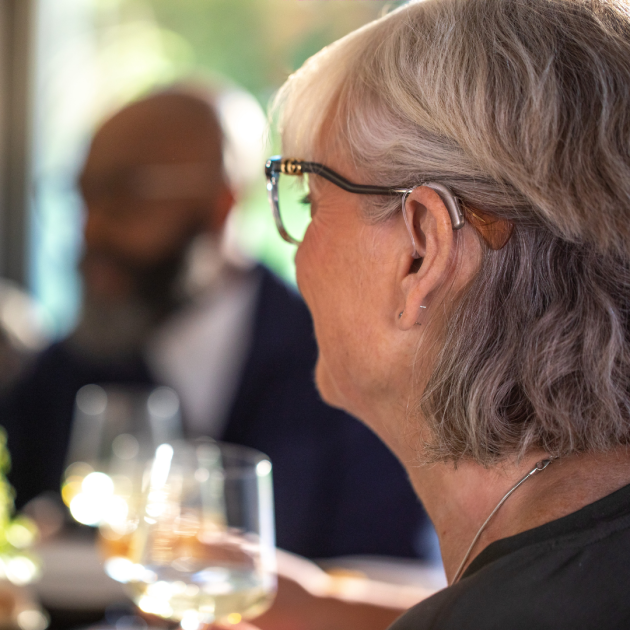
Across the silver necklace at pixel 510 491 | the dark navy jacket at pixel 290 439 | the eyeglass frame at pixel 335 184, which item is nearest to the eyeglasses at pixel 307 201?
the eyeglass frame at pixel 335 184

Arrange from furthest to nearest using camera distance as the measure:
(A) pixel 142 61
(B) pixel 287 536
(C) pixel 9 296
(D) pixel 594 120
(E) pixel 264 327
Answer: (A) pixel 142 61 < (C) pixel 9 296 < (E) pixel 264 327 < (B) pixel 287 536 < (D) pixel 594 120

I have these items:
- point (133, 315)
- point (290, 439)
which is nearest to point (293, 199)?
point (290, 439)

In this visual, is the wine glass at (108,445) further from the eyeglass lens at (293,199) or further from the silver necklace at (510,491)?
the silver necklace at (510,491)

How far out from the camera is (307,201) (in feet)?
2.79

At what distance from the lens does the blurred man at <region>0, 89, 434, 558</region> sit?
1.75m

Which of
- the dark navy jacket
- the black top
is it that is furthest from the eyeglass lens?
the dark navy jacket

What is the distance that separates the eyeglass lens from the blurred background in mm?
1606

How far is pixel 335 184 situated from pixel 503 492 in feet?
1.20

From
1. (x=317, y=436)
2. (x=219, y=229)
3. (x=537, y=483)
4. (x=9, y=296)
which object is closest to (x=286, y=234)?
(x=537, y=483)

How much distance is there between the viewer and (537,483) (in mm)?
654

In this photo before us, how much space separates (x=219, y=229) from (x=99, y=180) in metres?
0.36

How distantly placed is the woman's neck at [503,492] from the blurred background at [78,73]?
6.16ft

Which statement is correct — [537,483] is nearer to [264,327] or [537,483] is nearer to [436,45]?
[436,45]

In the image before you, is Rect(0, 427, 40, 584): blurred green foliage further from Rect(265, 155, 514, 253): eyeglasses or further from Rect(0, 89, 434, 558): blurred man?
Rect(0, 89, 434, 558): blurred man
